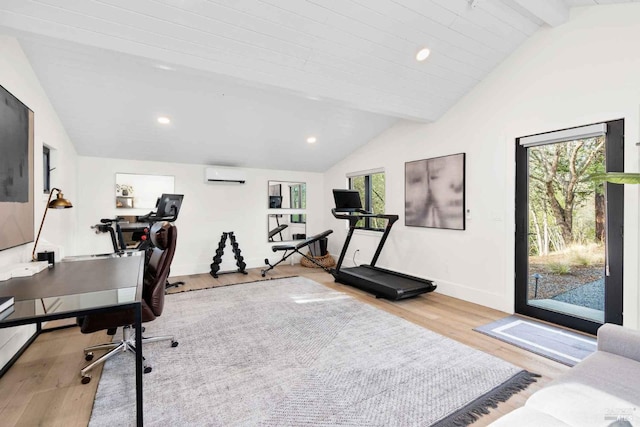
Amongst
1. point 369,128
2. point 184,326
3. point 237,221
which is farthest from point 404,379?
point 237,221

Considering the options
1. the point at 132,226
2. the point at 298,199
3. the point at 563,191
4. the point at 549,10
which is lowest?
the point at 132,226

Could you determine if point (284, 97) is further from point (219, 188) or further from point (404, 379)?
point (404, 379)

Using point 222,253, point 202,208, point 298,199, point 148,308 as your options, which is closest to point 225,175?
point 202,208

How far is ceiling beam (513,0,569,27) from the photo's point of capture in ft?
9.12

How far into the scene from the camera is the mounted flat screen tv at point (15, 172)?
212 cm

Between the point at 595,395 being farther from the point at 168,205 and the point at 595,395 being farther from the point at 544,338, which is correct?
the point at 168,205

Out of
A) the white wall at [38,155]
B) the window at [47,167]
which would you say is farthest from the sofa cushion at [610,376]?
the window at [47,167]

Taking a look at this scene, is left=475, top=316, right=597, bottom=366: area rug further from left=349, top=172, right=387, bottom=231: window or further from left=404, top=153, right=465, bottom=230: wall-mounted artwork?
left=349, top=172, right=387, bottom=231: window

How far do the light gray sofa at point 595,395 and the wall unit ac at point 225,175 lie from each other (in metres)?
5.26

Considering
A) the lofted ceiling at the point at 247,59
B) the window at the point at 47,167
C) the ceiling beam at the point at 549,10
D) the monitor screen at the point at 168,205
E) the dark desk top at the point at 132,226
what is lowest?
the dark desk top at the point at 132,226

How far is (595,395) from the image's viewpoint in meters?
1.23

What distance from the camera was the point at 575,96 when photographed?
2977mm

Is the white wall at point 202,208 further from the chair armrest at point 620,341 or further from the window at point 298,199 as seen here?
the chair armrest at point 620,341

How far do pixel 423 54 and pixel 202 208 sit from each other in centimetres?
435
